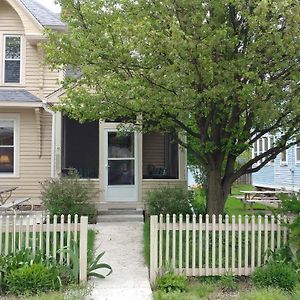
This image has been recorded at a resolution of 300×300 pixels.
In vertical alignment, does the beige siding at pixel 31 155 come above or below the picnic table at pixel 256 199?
above

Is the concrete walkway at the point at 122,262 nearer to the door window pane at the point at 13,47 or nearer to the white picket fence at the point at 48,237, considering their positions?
the white picket fence at the point at 48,237

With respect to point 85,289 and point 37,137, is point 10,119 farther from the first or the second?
point 85,289

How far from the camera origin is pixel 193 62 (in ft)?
24.7

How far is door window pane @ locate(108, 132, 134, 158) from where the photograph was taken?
13.8 meters

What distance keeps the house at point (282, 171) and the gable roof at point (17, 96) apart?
9.22 metres

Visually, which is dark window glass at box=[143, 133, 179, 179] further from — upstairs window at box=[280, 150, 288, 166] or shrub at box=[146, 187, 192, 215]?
upstairs window at box=[280, 150, 288, 166]

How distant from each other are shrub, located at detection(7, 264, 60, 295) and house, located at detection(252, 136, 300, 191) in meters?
12.8

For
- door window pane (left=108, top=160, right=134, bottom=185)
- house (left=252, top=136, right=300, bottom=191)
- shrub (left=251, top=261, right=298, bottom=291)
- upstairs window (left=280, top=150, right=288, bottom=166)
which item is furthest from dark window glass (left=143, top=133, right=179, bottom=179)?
shrub (left=251, top=261, right=298, bottom=291)

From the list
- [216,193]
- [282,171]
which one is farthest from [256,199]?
[216,193]

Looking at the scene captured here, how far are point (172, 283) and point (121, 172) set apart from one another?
7273 millimetres

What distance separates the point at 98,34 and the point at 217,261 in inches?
188

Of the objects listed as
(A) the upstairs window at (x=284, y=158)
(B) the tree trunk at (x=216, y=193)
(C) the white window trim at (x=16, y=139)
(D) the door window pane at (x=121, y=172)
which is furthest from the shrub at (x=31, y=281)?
(A) the upstairs window at (x=284, y=158)

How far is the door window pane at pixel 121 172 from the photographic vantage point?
1377 cm

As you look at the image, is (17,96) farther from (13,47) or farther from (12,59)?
(13,47)
